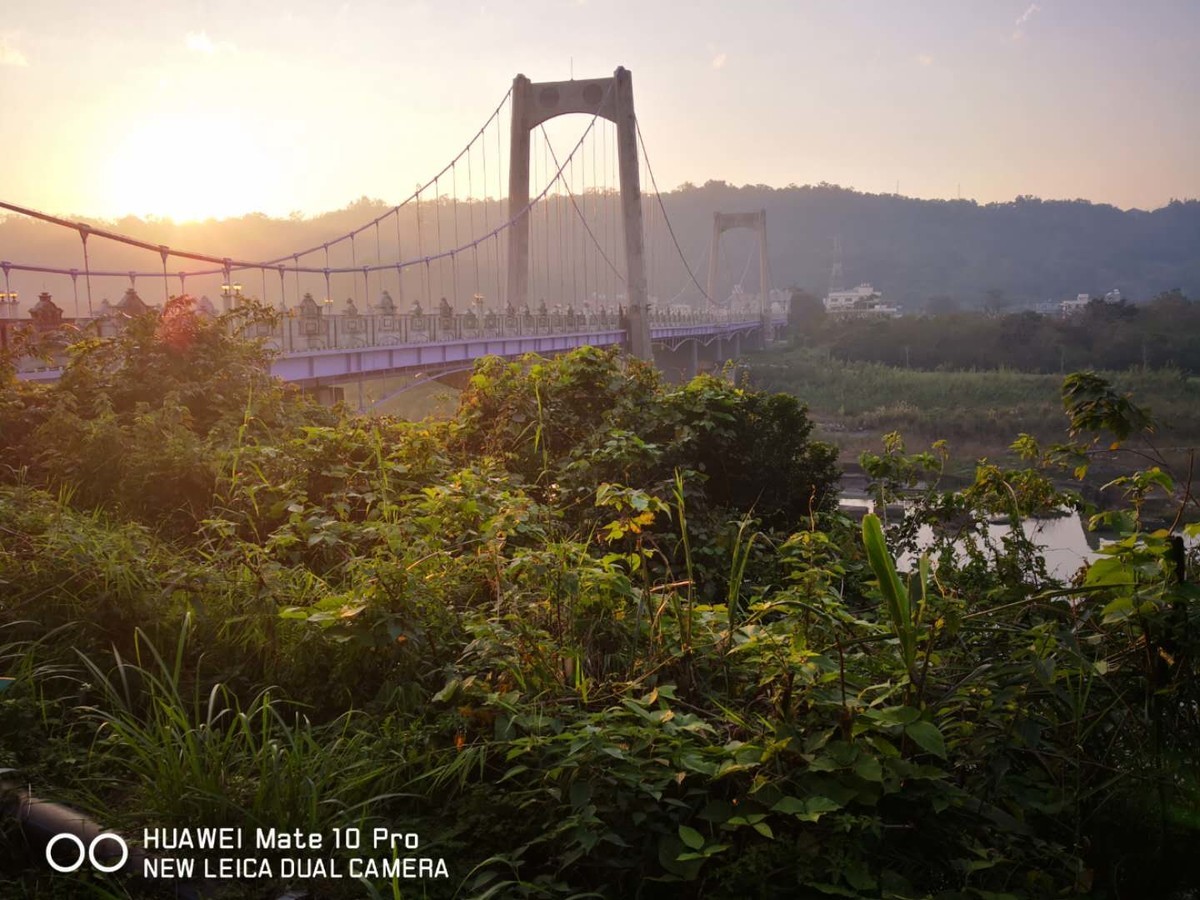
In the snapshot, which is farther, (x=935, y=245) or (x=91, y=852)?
(x=935, y=245)

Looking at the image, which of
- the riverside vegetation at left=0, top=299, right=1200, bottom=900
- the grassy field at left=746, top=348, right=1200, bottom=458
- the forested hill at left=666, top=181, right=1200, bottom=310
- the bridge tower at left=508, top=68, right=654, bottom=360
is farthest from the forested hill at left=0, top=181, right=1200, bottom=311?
the riverside vegetation at left=0, top=299, right=1200, bottom=900

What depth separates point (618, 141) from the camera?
2911 centimetres

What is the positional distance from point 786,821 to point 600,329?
2670 cm

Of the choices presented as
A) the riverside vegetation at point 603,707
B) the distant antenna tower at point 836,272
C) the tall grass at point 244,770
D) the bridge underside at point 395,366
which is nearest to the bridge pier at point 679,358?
the bridge underside at point 395,366

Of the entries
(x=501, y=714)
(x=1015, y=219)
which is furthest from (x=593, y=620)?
(x=1015, y=219)

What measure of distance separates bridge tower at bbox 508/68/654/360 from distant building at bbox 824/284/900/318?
40.7 metres

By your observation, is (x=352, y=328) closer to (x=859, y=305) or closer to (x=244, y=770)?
(x=244, y=770)

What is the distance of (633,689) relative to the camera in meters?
2.53

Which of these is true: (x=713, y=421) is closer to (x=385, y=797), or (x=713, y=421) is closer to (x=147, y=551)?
(x=147, y=551)

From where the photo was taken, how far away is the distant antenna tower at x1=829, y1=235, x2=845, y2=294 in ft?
→ 361

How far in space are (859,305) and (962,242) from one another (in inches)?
1393

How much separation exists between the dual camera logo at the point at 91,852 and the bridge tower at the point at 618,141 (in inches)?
1014

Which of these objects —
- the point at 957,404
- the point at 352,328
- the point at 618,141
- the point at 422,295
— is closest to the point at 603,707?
the point at 352,328

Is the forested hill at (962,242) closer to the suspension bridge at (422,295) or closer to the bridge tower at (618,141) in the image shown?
the suspension bridge at (422,295)
